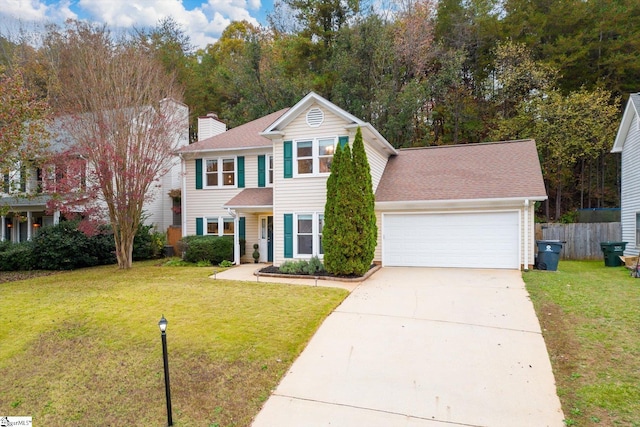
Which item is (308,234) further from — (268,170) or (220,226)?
(220,226)

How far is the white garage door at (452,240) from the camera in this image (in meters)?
11.7

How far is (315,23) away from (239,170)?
13.3 meters

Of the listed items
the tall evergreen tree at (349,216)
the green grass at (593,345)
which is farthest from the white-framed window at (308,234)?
the green grass at (593,345)

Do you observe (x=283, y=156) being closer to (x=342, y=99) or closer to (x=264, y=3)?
(x=342, y=99)

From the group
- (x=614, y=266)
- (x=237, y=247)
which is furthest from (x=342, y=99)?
(x=614, y=266)

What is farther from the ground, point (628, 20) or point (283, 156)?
point (628, 20)

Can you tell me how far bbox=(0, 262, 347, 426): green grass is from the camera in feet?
15.2

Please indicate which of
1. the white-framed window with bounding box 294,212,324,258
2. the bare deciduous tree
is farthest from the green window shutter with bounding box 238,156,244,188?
the white-framed window with bounding box 294,212,324,258

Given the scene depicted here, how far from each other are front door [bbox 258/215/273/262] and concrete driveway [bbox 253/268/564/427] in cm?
727

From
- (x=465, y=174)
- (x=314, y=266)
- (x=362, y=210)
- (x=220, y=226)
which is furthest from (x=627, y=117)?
(x=220, y=226)

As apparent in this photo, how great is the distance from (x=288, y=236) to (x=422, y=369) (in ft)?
26.3

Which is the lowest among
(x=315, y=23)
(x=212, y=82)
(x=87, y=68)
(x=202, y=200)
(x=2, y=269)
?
(x=2, y=269)

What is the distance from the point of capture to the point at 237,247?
45.3 feet

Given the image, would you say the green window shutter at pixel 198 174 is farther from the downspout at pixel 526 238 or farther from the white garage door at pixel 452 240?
the downspout at pixel 526 238
